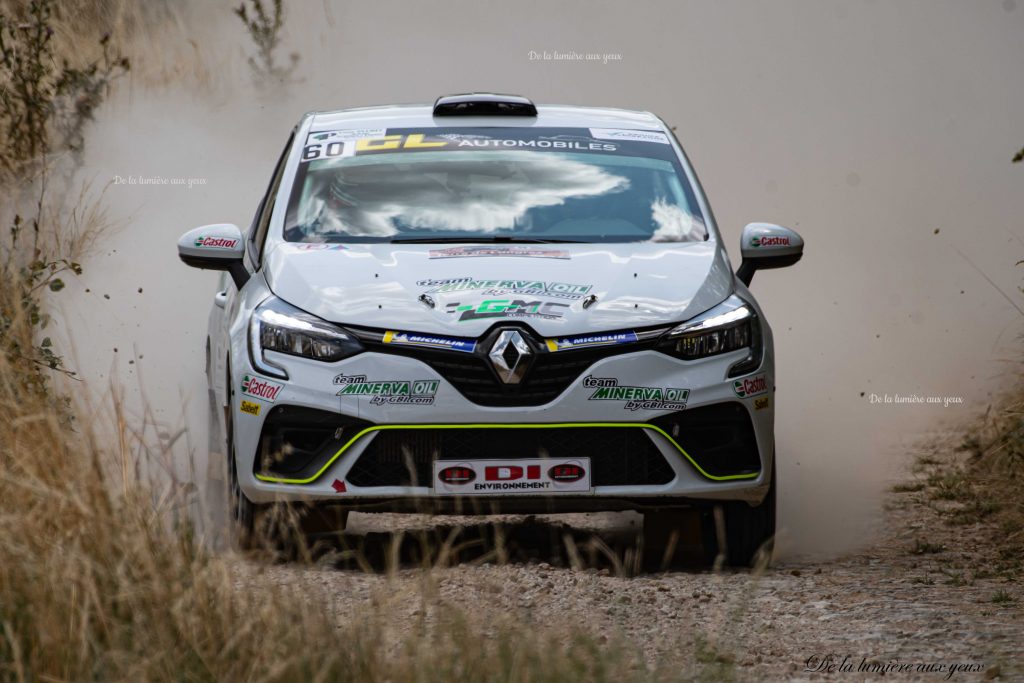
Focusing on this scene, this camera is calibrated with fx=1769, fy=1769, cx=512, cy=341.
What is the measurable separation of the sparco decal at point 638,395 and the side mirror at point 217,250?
5.20 ft

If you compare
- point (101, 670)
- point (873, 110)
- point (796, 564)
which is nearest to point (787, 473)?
point (796, 564)

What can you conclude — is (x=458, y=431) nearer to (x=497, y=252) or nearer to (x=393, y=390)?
(x=393, y=390)

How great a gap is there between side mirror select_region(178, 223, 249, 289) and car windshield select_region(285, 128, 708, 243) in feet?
0.69

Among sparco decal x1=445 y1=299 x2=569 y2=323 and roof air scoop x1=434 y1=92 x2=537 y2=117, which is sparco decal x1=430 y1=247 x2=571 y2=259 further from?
roof air scoop x1=434 y1=92 x2=537 y2=117

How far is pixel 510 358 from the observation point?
19.7 ft

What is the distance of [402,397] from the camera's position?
6004 millimetres

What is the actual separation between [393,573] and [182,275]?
9.16m

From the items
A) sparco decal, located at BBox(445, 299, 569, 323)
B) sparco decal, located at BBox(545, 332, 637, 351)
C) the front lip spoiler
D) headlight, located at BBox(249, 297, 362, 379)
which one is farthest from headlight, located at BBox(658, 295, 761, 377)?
headlight, located at BBox(249, 297, 362, 379)

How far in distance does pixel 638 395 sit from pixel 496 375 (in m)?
0.50

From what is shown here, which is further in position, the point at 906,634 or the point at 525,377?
the point at 525,377

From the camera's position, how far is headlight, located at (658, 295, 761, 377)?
618 cm

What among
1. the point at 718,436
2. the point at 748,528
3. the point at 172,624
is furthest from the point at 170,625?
the point at 748,528

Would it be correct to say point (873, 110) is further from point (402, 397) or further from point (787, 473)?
point (402, 397)

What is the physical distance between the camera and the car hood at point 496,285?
240 inches
